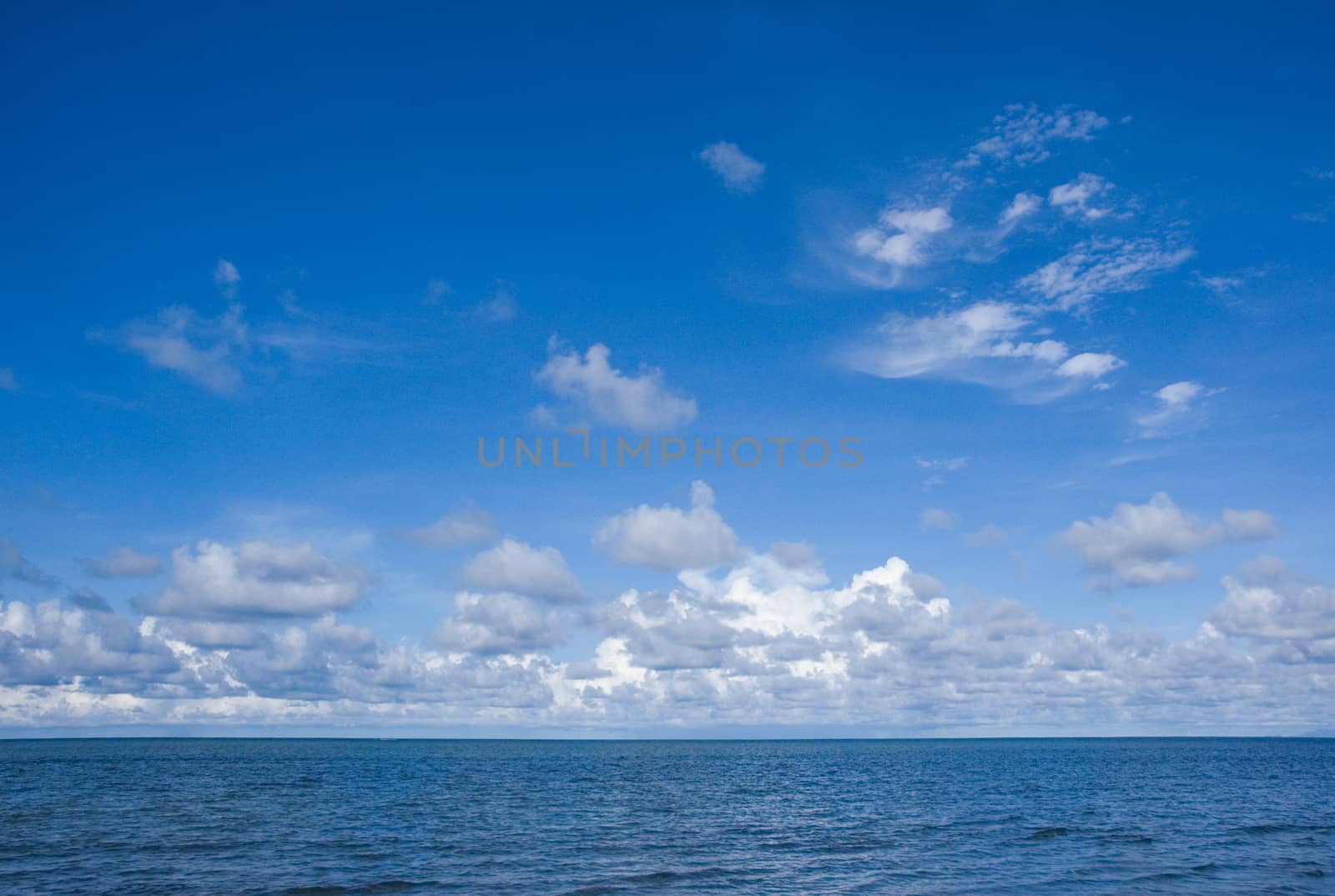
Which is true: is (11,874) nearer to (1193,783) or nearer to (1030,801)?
(1030,801)

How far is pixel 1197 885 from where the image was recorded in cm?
4012

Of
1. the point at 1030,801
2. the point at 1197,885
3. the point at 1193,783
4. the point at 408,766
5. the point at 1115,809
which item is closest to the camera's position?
the point at 1197,885

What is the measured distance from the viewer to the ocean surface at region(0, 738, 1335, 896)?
41062 millimetres

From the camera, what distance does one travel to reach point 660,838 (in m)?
54.7

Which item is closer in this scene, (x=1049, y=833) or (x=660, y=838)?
(x=660, y=838)

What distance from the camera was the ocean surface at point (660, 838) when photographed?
135ft

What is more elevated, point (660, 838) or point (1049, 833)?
point (660, 838)

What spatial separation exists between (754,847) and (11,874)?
37.2m

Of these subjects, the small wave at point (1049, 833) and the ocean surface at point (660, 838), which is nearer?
the ocean surface at point (660, 838)

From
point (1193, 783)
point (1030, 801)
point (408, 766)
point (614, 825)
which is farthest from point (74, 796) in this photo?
point (1193, 783)

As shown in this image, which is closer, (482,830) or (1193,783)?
(482,830)

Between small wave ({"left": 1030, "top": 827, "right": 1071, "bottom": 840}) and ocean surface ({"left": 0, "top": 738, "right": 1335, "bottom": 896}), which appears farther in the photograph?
small wave ({"left": 1030, "top": 827, "right": 1071, "bottom": 840})

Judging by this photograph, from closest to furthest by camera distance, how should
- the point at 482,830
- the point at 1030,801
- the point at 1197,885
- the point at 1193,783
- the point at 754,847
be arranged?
the point at 1197,885
the point at 754,847
the point at 482,830
the point at 1030,801
the point at 1193,783

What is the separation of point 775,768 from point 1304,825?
325ft
